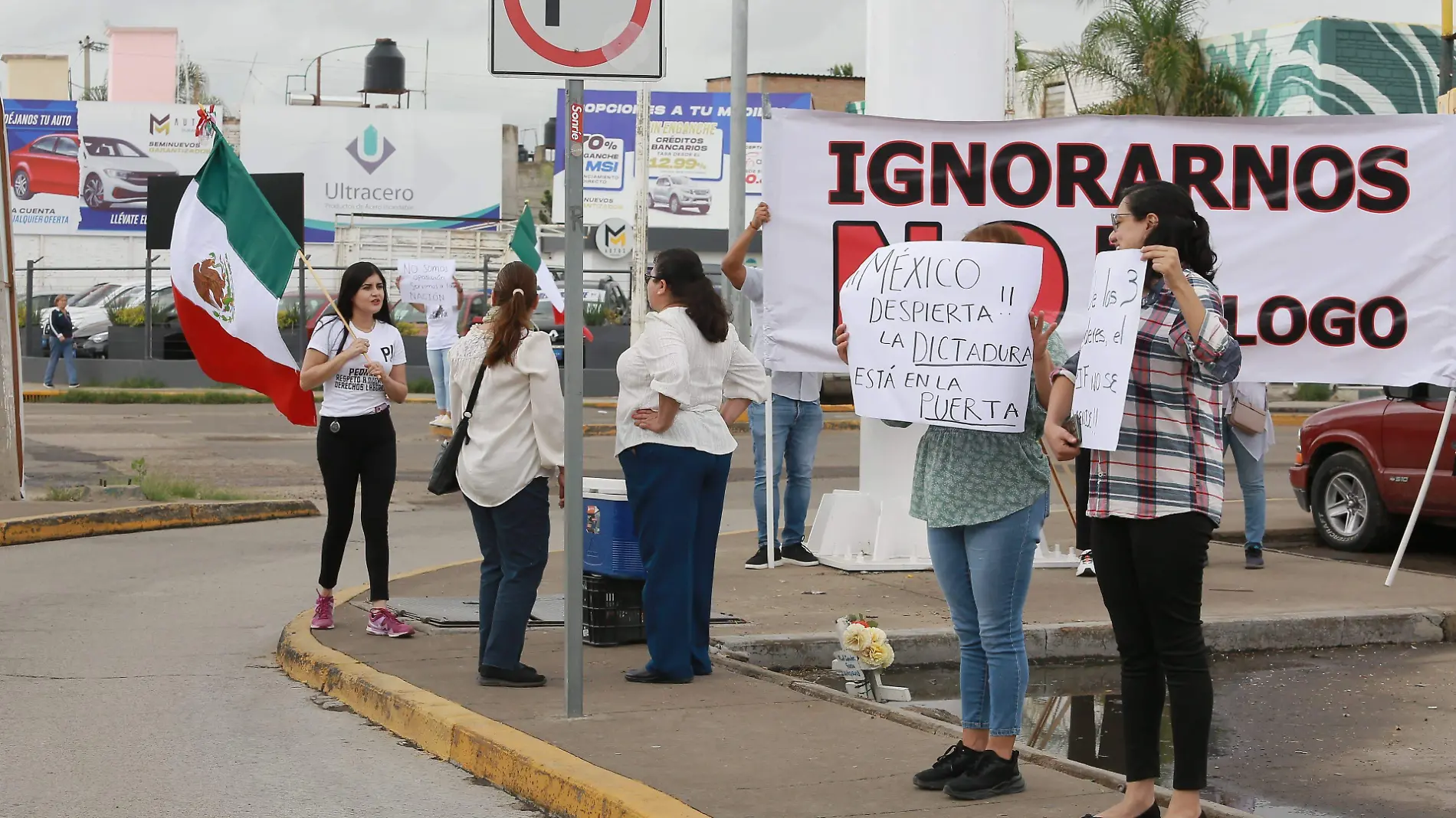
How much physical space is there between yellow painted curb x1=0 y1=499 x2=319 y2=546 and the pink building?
49814 millimetres

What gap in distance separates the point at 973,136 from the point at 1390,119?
2.27 meters

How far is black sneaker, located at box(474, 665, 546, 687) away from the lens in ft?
24.2

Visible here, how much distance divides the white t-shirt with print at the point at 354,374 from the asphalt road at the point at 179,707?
4.46 feet

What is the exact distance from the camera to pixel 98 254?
53.7 m

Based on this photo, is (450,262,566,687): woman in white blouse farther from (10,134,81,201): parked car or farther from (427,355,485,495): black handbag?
(10,134,81,201): parked car

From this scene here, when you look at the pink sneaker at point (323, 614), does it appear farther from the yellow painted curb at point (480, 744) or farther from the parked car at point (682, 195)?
the parked car at point (682, 195)

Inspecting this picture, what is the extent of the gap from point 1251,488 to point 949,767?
6.48 meters

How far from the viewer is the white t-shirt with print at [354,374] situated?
28.3 feet

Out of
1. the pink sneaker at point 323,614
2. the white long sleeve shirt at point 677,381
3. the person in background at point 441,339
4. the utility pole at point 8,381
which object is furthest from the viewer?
the person in background at point 441,339

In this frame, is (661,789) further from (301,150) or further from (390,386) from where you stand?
(301,150)

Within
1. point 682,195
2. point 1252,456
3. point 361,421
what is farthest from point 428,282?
point 682,195

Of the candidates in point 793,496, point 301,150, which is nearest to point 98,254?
point 301,150

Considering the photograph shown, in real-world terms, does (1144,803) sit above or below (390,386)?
below

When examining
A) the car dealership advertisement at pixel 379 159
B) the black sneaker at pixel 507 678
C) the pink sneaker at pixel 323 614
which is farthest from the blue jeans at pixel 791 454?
the car dealership advertisement at pixel 379 159
